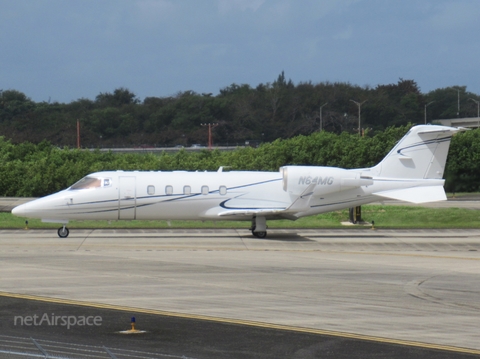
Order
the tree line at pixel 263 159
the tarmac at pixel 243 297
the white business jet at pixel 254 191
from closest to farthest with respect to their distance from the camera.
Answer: the tarmac at pixel 243 297, the white business jet at pixel 254 191, the tree line at pixel 263 159

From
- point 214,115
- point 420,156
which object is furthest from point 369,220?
point 214,115

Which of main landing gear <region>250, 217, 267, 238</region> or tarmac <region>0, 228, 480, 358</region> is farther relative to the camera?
main landing gear <region>250, 217, 267, 238</region>

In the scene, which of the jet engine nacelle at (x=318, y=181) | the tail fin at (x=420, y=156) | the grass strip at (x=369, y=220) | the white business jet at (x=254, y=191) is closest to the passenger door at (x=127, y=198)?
the white business jet at (x=254, y=191)

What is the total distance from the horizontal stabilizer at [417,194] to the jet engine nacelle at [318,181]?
1030mm

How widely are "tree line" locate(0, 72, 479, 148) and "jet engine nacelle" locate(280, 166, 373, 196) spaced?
260 ft

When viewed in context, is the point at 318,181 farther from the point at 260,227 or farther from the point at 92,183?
the point at 92,183

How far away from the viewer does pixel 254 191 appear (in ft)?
102

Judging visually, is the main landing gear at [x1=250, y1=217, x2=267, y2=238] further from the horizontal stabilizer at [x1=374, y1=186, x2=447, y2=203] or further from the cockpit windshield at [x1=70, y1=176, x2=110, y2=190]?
the cockpit windshield at [x1=70, y1=176, x2=110, y2=190]

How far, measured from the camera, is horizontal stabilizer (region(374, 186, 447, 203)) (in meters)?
31.0

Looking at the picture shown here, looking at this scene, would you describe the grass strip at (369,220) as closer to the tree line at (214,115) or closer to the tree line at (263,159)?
the tree line at (263,159)

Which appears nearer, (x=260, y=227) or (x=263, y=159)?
(x=260, y=227)

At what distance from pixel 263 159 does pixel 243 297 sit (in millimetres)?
42715

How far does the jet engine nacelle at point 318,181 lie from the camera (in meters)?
30.8

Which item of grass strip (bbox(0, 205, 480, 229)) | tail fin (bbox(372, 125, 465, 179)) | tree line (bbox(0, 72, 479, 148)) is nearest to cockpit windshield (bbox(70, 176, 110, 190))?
grass strip (bbox(0, 205, 480, 229))
